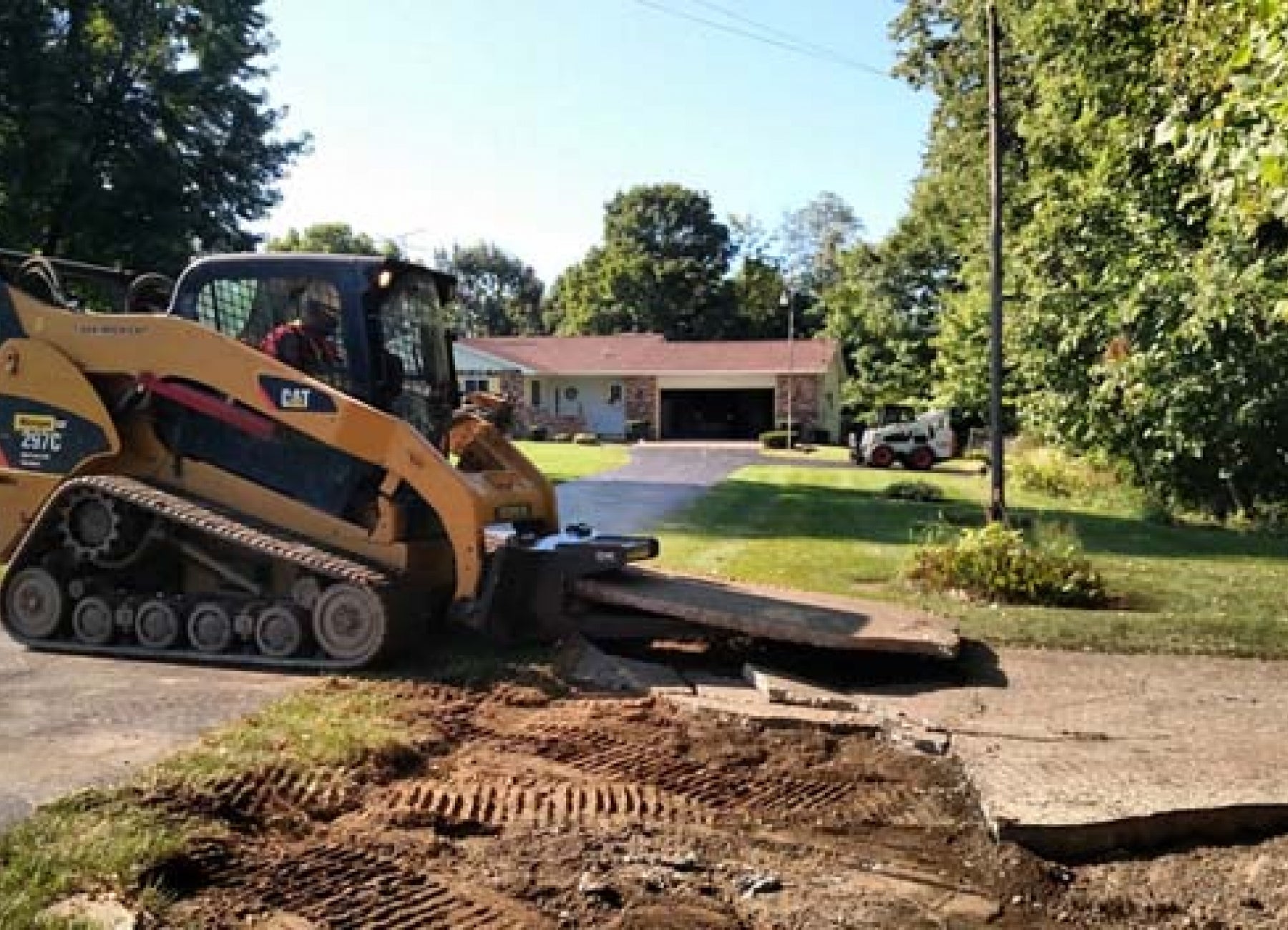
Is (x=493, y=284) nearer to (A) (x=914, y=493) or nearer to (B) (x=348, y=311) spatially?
(A) (x=914, y=493)

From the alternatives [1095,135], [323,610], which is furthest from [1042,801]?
[1095,135]

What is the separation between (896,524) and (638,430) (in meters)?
39.9

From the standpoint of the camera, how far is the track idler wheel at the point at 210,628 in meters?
8.35

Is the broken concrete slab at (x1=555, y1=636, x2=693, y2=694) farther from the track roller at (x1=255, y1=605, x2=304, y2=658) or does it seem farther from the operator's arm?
the operator's arm

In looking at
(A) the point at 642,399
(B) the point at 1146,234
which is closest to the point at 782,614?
(B) the point at 1146,234

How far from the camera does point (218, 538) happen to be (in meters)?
8.52

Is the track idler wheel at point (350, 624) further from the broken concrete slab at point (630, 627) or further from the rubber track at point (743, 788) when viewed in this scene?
the rubber track at point (743, 788)

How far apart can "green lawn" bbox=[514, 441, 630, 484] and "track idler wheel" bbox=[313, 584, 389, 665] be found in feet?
54.2

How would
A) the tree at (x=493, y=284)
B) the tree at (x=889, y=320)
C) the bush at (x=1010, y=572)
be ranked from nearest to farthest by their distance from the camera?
the bush at (x=1010, y=572) → the tree at (x=889, y=320) → the tree at (x=493, y=284)

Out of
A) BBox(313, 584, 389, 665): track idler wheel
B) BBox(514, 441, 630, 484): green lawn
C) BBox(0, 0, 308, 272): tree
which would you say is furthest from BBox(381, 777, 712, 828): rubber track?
BBox(0, 0, 308, 272): tree

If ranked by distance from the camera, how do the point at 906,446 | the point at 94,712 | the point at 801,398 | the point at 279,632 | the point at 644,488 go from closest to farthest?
the point at 94,712 → the point at 279,632 → the point at 644,488 → the point at 906,446 → the point at 801,398

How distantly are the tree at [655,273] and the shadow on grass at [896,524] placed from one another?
56498mm

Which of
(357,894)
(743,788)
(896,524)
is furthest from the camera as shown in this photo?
(896,524)

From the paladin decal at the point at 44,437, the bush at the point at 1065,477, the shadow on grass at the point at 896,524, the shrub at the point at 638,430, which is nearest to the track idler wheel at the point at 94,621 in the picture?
the paladin decal at the point at 44,437
